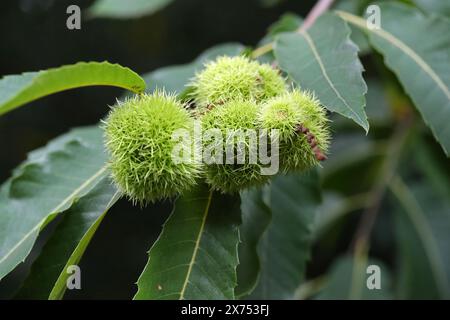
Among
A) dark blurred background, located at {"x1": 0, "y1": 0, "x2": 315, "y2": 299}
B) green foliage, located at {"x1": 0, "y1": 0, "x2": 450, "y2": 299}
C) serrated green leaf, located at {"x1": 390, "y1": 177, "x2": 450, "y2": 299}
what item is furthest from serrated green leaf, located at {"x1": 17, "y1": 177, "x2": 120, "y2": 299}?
dark blurred background, located at {"x1": 0, "y1": 0, "x2": 315, "y2": 299}

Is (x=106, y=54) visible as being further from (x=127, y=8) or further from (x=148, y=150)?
(x=148, y=150)

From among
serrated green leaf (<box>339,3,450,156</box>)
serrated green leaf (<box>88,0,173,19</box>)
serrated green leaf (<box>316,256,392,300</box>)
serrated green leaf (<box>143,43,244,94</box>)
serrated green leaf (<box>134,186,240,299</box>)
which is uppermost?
serrated green leaf (<box>88,0,173,19</box>)

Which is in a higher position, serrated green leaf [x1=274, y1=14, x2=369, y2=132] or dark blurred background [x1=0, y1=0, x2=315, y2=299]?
dark blurred background [x1=0, y1=0, x2=315, y2=299]

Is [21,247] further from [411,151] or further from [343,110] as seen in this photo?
[411,151]

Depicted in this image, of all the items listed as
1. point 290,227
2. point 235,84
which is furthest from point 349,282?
point 235,84

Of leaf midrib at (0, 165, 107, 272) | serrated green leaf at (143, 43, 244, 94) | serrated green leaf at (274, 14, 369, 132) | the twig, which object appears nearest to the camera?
serrated green leaf at (274, 14, 369, 132)

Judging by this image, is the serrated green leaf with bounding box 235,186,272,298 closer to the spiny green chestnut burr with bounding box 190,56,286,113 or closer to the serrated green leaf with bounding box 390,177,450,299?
the spiny green chestnut burr with bounding box 190,56,286,113
